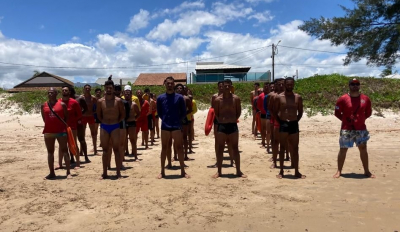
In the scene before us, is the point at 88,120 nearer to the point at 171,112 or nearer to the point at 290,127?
the point at 171,112

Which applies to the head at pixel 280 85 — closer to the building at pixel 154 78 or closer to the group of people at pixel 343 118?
the group of people at pixel 343 118

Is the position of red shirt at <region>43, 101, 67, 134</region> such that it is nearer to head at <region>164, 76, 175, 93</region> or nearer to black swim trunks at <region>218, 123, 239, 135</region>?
head at <region>164, 76, 175, 93</region>

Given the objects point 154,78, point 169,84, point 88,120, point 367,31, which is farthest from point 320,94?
point 154,78

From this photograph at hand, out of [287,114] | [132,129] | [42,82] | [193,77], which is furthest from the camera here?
[42,82]

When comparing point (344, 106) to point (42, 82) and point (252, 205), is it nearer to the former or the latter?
point (252, 205)

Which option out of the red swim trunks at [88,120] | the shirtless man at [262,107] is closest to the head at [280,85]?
the shirtless man at [262,107]

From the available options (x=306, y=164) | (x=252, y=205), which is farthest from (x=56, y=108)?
(x=306, y=164)

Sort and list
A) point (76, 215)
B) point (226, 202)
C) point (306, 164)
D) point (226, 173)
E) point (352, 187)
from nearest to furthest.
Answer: point (76, 215) → point (226, 202) → point (352, 187) → point (226, 173) → point (306, 164)

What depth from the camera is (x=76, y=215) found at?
468 centimetres

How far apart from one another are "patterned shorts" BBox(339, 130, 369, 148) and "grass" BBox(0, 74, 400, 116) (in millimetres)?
11869

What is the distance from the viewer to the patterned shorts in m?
6.60

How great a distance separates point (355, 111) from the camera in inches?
261

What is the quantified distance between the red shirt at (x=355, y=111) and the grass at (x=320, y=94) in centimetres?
1184

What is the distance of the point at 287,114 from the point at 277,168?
1.65m
